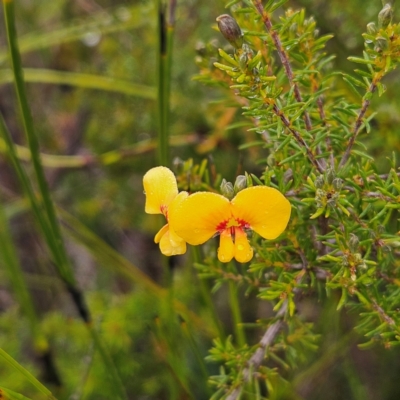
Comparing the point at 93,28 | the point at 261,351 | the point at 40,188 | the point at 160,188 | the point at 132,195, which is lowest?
the point at 261,351

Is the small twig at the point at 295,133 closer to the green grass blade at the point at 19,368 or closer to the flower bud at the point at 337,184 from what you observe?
the flower bud at the point at 337,184

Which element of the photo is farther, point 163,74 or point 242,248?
point 163,74

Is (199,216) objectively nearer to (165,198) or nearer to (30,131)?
(165,198)

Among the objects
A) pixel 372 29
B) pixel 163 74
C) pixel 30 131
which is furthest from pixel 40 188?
pixel 372 29

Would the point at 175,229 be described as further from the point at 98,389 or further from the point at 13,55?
the point at 98,389

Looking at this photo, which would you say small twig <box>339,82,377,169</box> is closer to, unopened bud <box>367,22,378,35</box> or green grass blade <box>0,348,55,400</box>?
unopened bud <box>367,22,378,35</box>

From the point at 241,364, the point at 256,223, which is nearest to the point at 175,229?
the point at 256,223

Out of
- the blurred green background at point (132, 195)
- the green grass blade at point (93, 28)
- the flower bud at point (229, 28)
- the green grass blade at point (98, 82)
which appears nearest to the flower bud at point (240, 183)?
the flower bud at point (229, 28)
